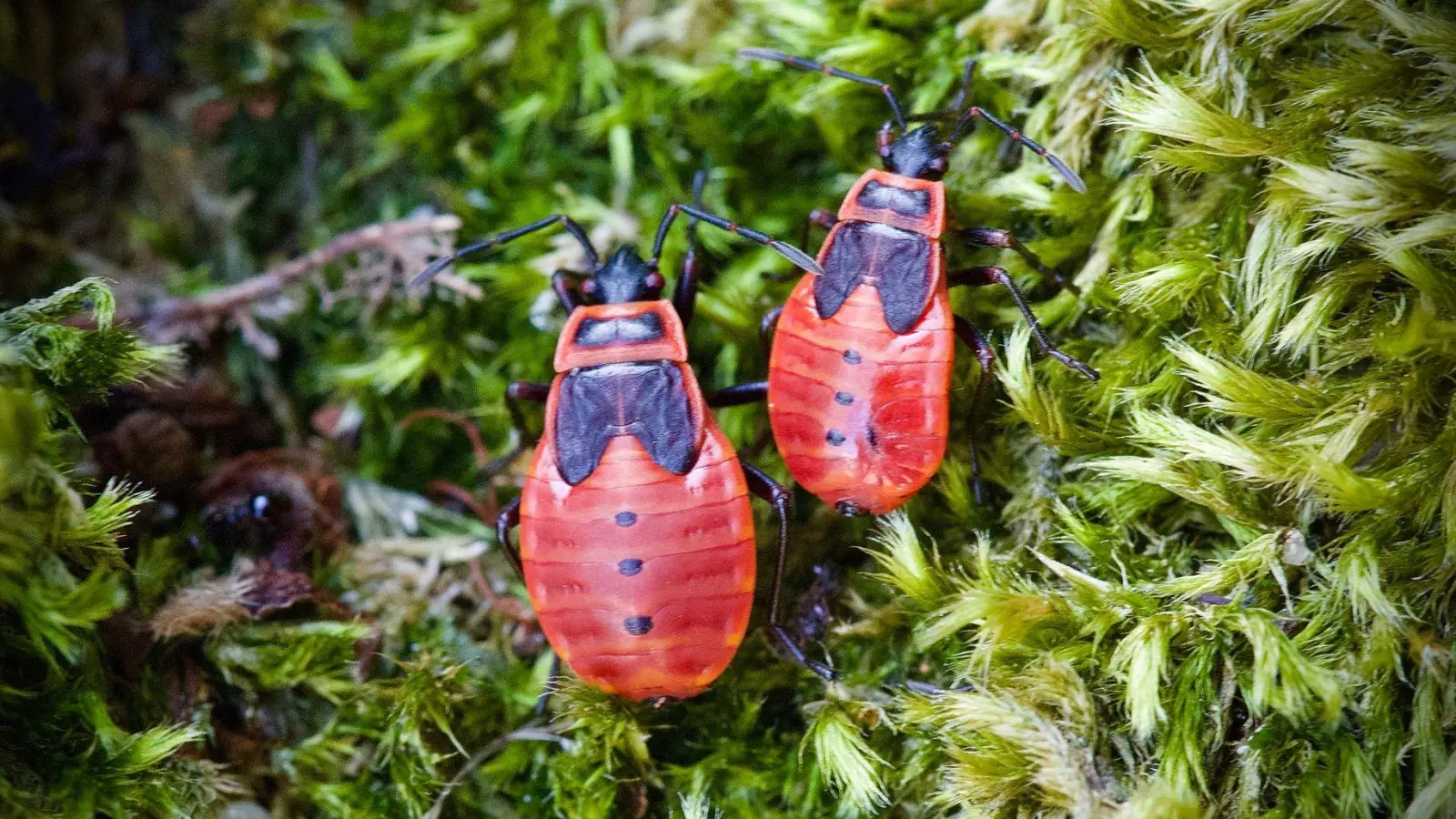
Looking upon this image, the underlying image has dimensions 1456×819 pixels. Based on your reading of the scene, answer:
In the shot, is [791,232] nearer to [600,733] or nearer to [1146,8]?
[1146,8]

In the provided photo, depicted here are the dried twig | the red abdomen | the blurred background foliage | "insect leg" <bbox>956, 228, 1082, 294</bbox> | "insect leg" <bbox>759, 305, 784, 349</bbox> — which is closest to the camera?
the blurred background foliage

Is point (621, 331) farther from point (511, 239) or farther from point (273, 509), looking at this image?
point (273, 509)

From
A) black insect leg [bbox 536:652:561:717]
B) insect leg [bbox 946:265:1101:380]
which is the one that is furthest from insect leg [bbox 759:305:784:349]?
black insect leg [bbox 536:652:561:717]

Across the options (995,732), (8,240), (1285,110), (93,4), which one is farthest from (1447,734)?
(93,4)

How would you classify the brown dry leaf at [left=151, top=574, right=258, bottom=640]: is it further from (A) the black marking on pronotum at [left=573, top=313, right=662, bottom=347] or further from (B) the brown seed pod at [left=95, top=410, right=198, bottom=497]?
(A) the black marking on pronotum at [left=573, top=313, right=662, bottom=347]

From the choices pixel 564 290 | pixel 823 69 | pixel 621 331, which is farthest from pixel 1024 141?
pixel 564 290

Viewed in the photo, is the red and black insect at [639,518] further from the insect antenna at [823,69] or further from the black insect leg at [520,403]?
the insect antenna at [823,69]
